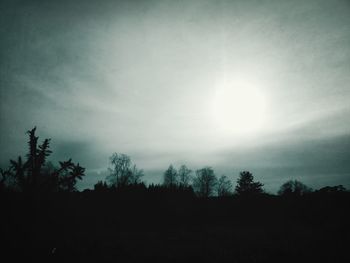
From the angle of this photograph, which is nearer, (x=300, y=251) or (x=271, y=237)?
(x=300, y=251)

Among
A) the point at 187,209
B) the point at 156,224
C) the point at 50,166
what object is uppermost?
the point at 50,166

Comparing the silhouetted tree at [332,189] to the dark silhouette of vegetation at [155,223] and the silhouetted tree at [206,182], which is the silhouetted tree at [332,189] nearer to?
the dark silhouette of vegetation at [155,223]

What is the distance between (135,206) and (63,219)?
7050 millimetres

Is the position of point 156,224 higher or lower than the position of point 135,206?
lower

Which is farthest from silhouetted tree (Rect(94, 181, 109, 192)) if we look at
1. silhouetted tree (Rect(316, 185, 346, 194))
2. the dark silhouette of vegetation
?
silhouetted tree (Rect(316, 185, 346, 194))

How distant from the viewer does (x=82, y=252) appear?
10.6 m

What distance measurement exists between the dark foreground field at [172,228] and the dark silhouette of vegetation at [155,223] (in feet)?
0.19

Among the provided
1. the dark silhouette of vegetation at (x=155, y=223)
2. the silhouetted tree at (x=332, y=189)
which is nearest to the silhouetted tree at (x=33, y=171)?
the dark silhouette of vegetation at (x=155, y=223)

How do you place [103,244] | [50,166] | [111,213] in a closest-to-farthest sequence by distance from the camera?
[103,244] < [111,213] < [50,166]

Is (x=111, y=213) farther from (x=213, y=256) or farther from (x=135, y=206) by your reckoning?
(x=213, y=256)

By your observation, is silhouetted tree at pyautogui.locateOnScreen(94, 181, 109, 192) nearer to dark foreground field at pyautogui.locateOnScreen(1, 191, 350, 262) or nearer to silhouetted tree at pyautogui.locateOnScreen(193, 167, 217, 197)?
dark foreground field at pyautogui.locateOnScreen(1, 191, 350, 262)

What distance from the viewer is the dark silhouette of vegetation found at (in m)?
10.6

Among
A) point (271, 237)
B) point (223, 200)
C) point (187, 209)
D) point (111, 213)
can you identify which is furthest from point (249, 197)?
point (111, 213)

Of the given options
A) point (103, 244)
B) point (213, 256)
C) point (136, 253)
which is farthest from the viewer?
point (103, 244)
